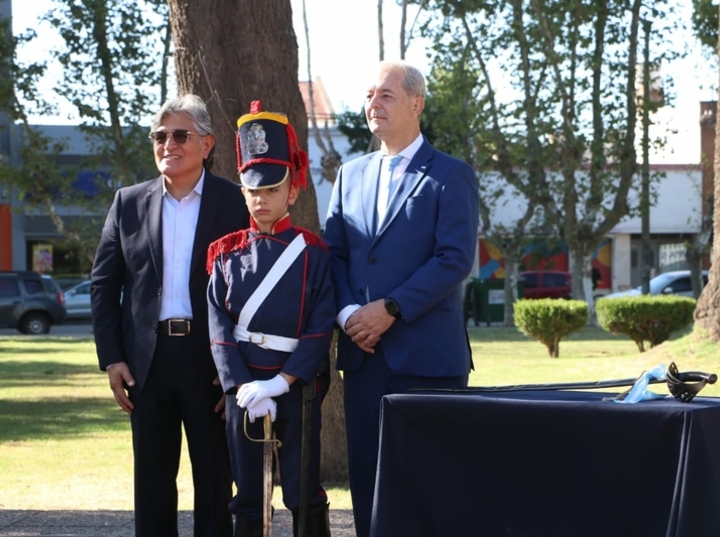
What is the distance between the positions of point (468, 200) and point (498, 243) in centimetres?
3323

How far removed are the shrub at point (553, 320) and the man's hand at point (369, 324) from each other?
1576cm

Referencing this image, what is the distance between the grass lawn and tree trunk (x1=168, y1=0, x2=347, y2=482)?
259 centimetres

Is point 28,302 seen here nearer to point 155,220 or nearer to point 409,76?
point 155,220

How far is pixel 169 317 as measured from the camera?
4.92 meters

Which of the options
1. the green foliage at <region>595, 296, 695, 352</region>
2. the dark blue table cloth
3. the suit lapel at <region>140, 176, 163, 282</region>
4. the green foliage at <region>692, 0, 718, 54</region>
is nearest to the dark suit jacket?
the suit lapel at <region>140, 176, 163, 282</region>

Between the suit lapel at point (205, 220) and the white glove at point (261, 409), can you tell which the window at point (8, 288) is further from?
the white glove at point (261, 409)

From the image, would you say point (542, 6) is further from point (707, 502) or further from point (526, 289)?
point (707, 502)

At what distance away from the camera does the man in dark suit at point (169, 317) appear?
4926 millimetres

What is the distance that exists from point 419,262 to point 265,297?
63 centimetres

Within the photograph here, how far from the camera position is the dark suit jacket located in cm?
493

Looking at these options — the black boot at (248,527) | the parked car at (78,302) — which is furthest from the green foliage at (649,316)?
the parked car at (78,302)

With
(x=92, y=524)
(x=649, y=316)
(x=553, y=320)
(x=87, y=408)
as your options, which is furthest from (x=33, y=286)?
(x=92, y=524)

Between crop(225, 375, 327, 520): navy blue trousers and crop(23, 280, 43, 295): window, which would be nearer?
crop(225, 375, 327, 520): navy blue trousers

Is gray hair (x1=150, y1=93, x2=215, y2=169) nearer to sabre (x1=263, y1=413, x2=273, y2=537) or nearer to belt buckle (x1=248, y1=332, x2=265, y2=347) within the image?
belt buckle (x1=248, y1=332, x2=265, y2=347)
